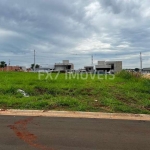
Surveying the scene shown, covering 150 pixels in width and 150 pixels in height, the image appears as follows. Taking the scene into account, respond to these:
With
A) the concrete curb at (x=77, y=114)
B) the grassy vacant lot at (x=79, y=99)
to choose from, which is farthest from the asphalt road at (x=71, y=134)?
the grassy vacant lot at (x=79, y=99)

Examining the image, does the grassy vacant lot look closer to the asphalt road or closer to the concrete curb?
the concrete curb

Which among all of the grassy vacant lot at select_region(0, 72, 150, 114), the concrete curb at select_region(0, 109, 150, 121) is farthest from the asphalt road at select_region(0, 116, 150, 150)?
the grassy vacant lot at select_region(0, 72, 150, 114)

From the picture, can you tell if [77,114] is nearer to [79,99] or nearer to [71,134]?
[79,99]

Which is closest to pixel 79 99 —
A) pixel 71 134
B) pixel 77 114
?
pixel 77 114

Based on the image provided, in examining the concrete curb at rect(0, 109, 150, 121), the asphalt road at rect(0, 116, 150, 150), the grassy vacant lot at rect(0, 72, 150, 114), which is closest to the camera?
the asphalt road at rect(0, 116, 150, 150)

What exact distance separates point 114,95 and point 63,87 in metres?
2.97

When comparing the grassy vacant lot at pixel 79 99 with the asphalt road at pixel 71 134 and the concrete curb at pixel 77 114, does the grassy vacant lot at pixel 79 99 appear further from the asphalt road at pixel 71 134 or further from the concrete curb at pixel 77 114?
the asphalt road at pixel 71 134

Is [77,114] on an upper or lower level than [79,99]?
lower

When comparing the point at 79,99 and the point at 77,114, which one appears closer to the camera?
the point at 77,114

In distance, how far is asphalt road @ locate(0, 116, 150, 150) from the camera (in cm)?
408

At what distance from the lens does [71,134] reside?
482 centimetres

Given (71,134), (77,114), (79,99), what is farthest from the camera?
(79,99)

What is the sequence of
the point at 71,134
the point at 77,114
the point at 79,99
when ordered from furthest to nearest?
1. the point at 79,99
2. the point at 77,114
3. the point at 71,134

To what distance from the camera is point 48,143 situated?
4.20 metres
